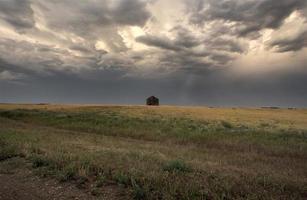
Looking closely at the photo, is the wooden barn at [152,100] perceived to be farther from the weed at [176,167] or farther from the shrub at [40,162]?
the weed at [176,167]

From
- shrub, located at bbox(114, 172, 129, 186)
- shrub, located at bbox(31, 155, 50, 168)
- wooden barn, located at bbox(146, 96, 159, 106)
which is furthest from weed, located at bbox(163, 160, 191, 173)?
wooden barn, located at bbox(146, 96, 159, 106)

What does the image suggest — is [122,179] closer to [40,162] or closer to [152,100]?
[40,162]

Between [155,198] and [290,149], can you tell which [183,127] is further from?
[155,198]

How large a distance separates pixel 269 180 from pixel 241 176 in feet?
3.06

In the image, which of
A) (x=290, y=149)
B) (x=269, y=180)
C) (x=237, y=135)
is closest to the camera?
(x=269, y=180)

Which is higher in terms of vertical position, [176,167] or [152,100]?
[152,100]

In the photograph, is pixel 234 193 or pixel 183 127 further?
pixel 183 127

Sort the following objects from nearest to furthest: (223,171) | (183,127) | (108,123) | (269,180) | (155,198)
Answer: (155,198)
(269,180)
(223,171)
(183,127)
(108,123)

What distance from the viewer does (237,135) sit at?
2728cm

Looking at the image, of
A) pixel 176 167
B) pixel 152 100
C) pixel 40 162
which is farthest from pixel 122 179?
pixel 152 100

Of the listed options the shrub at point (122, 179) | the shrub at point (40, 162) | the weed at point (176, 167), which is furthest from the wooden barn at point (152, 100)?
the shrub at point (122, 179)

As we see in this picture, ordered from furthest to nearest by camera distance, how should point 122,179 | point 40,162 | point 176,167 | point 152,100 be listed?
point 152,100, point 40,162, point 176,167, point 122,179

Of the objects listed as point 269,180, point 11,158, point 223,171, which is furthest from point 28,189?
point 269,180

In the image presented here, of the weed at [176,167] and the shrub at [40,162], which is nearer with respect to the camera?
the weed at [176,167]
